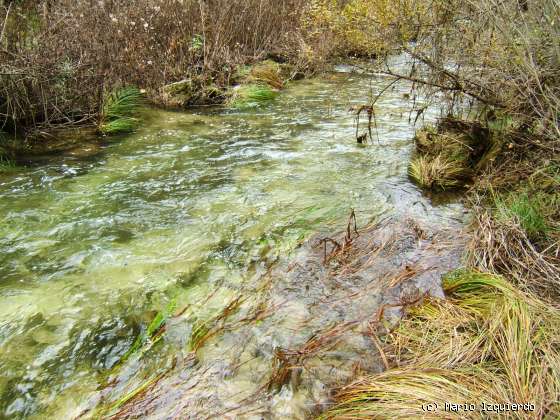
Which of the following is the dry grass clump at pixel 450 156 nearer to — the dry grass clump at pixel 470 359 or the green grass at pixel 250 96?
the dry grass clump at pixel 470 359

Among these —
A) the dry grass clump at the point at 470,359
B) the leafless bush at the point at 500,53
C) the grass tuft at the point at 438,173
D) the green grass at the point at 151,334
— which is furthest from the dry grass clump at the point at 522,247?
the green grass at the point at 151,334

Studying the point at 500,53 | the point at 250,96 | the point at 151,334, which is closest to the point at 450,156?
the point at 500,53

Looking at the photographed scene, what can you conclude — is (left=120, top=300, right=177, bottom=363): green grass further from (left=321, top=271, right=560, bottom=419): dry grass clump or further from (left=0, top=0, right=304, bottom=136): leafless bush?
(left=0, top=0, right=304, bottom=136): leafless bush

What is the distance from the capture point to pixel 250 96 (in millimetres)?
8148

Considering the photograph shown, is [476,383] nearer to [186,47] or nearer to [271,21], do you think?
[186,47]

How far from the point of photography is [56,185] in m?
4.57

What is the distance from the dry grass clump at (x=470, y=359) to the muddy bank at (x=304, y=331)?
0.18 meters

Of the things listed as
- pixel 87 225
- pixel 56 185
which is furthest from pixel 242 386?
pixel 56 185

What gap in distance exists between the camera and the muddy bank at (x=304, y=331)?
2.18 m

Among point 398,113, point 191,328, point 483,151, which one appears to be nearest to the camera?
point 191,328

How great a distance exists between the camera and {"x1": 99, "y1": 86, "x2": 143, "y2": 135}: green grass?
6188mm

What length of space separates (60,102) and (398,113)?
18.0 ft

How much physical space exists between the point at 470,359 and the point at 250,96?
6.82 meters

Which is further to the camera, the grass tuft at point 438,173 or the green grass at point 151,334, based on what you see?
the grass tuft at point 438,173
